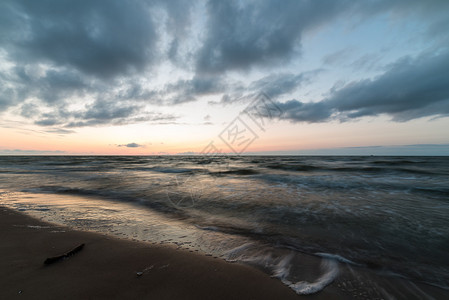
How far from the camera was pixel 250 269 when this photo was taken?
7.47 feet

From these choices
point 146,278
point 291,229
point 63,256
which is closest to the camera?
point 146,278

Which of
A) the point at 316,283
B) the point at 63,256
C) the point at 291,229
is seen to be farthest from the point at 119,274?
the point at 291,229

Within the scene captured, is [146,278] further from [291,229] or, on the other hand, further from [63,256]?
[291,229]

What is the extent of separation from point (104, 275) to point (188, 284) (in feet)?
3.19

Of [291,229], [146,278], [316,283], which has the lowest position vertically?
[291,229]

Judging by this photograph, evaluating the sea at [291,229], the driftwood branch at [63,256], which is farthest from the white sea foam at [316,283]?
the driftwood branch at [63,256]

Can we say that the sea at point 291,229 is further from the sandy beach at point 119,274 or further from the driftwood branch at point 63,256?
the driftwood branch at point 63,256

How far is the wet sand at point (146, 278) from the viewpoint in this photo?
1.78 meters

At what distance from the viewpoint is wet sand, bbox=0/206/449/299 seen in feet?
5.83

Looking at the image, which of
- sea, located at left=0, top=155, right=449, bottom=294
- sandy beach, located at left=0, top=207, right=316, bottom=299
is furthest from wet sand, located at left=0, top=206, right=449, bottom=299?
sea, located at left=0, top=155, right=449, bottom=294

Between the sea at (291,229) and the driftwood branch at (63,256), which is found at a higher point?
the driftwood branch at (63,256)

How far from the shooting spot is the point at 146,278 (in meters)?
2.00

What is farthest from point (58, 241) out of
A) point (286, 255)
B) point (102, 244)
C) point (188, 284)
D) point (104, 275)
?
point (286, 255)

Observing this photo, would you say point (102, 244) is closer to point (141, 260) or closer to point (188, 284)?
point (141, 260)
